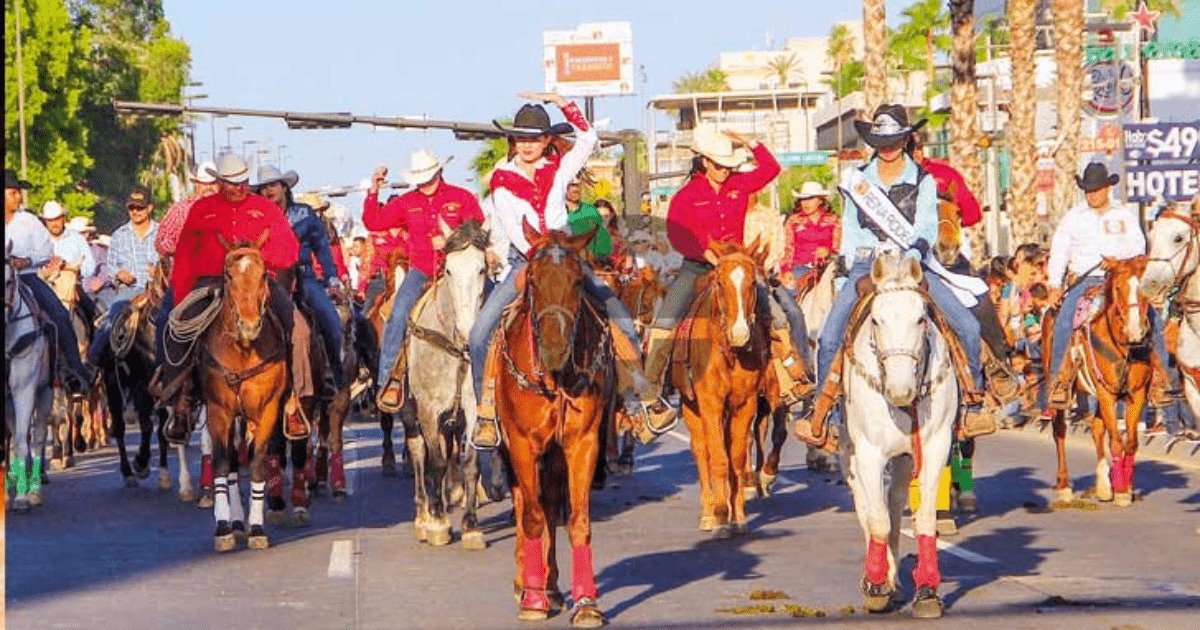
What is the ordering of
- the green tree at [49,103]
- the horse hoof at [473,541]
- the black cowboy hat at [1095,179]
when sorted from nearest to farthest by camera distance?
the horse hoof at [473,541], the black cowboy hat at [1095,179], the green tree at [49,103]

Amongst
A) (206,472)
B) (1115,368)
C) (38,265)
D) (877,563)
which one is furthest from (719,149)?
(38,265)

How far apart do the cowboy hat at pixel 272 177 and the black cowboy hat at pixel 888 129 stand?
6.67m

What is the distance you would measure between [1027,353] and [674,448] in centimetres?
418

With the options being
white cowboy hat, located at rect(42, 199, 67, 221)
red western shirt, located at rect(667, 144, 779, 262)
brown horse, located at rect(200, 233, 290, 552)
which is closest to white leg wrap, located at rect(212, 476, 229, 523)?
brown horse, located at rect(200, 233, 290, 552)

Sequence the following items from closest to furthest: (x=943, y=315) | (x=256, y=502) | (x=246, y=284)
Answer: (x=943, y=315)
(x=246, y=284)
(x=256, y=502)

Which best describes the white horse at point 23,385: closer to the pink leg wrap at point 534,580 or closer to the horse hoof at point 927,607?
the pink leg wrap at point 534,580

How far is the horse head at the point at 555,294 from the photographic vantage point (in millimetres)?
12367

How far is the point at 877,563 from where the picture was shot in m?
13.0

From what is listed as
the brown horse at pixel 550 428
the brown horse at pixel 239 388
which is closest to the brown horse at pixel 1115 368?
the brown horse at pixel 239 388

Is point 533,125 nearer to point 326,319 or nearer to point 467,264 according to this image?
point 467,264

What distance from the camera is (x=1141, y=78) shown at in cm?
5772

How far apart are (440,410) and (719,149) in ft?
9.00

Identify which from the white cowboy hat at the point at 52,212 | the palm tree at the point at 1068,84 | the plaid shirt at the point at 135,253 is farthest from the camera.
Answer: the palm tree at the point at 1068,84

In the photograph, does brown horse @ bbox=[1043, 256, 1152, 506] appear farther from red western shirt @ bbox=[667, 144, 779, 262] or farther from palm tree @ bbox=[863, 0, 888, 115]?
palm tree @ bbox=[863, 0, 888, 115]
